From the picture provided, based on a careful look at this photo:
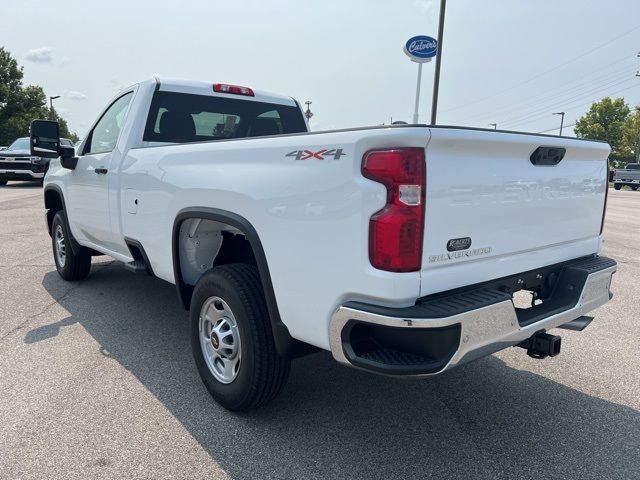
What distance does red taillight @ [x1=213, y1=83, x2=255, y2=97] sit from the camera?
4570mm

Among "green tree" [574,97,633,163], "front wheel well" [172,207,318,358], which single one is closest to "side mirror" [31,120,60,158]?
"front wheel well" [172,207,318,358]

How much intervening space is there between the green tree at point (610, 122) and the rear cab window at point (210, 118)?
206ft

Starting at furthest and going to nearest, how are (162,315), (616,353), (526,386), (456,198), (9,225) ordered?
1. (9,225)
2. (162,315)
3. (616,353)
4. (526,386)
5. (456,198)

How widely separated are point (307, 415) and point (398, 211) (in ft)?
4.96

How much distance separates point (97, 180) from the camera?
14.5 feet

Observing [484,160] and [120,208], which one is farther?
[120,208]

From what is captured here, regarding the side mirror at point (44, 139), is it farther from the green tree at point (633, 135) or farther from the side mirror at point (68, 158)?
the green tree at point (633, 135)

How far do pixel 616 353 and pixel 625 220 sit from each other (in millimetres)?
11149

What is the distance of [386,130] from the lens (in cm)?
206

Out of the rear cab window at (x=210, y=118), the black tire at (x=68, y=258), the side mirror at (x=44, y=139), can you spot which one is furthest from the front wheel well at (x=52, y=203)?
the rear cab window at (x=210, y=118)

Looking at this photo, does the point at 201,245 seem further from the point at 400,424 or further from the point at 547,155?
the point at 547,155

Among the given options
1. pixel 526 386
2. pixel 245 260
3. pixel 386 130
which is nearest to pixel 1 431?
pixel 245 260

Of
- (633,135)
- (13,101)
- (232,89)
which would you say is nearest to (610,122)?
(633,135)

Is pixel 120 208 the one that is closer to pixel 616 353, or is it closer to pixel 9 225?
pixel 616 353
